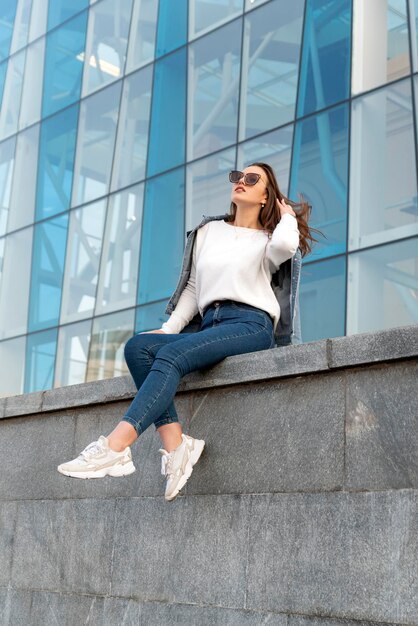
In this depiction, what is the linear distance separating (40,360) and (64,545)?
13.7 m

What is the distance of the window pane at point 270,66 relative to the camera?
49.3ft

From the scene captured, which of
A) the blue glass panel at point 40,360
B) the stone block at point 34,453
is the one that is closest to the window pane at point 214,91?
the blue glass panel at point 40,360

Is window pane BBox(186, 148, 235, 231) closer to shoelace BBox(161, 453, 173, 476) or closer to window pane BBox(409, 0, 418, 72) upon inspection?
window pane BBox(409, 0, 418, 72)

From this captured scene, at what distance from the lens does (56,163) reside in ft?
66.0

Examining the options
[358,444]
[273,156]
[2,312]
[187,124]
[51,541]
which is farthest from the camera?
[2,312]

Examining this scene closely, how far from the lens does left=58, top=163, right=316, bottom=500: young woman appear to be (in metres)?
4.75

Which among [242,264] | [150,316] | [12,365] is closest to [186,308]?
[242,264]

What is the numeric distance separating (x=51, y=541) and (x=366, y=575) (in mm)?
2742

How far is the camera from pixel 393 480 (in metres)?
4.11

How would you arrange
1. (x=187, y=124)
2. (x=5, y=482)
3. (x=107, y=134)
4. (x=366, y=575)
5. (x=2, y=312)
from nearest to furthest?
(x=366, y=575)
(x=5, y=482)
(x=187, y=124)
(x=107, y=134)
(x=2, y=312)

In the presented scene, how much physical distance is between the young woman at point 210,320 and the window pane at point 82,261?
12.7 meters

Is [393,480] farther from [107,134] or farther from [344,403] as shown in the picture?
[107,134]

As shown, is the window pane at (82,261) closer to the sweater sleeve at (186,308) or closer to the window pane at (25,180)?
the window pane at (25,180)

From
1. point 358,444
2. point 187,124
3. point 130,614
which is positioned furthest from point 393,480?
point 187,124
